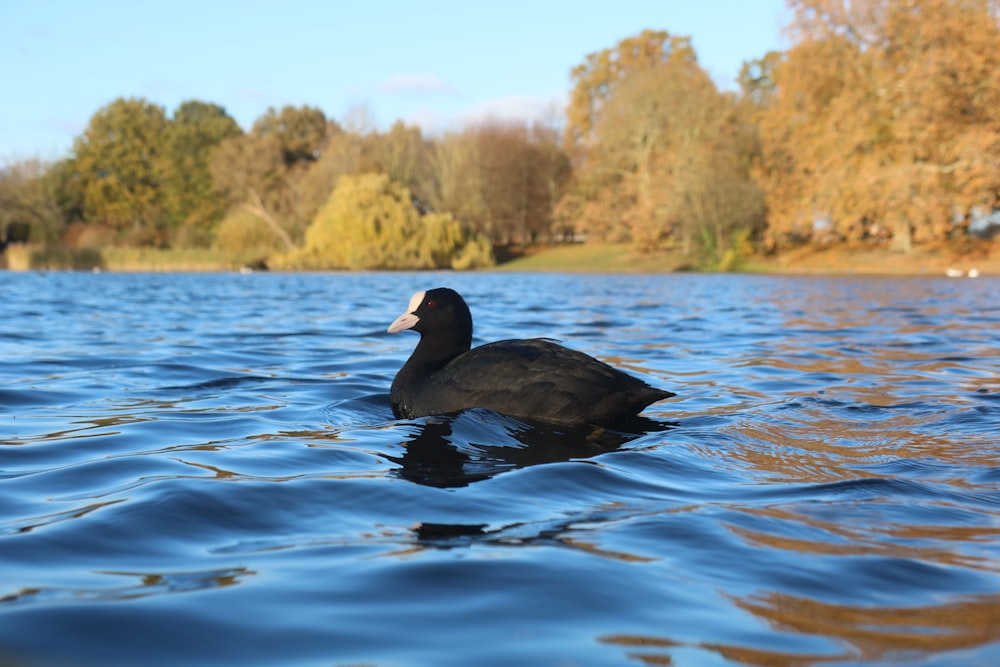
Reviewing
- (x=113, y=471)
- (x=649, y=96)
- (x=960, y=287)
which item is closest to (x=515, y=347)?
(x=113, y=471)

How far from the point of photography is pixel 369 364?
8.99 metres

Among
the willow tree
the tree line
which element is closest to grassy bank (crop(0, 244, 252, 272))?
the tree line

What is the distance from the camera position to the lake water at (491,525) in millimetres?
2215

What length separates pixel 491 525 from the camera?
3309 mm

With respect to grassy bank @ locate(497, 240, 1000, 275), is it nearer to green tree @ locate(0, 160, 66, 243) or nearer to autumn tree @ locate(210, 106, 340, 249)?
autumn tree @ locate(210, 106, 340, 249)

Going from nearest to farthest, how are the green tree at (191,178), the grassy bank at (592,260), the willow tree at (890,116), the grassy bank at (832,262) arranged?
the willow tree at (890,116), the grassy bank at (832,262), the grassy bank at (592,260), the green tree at (191,178)

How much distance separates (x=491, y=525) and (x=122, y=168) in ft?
280

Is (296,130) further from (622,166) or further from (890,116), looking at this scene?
(890,116)

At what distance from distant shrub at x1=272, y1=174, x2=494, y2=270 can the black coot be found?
1789 inches

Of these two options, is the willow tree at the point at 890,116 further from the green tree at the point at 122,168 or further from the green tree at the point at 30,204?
the green tree at the point at 122,168

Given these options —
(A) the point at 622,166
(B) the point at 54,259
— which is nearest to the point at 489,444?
(B) the point at 54,259

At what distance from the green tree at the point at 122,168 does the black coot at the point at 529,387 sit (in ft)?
255

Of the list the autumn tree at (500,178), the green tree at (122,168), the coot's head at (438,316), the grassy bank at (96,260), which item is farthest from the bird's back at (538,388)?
the green tree at (122,168)

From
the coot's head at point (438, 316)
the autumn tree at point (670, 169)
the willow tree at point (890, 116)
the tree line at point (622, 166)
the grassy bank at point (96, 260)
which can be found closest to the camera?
the coot's head at point (438, 316)
